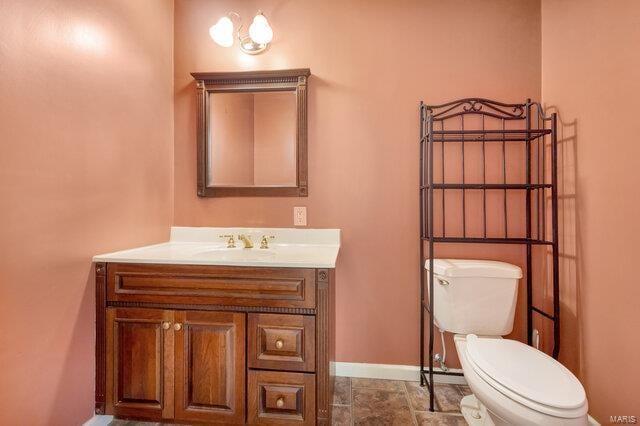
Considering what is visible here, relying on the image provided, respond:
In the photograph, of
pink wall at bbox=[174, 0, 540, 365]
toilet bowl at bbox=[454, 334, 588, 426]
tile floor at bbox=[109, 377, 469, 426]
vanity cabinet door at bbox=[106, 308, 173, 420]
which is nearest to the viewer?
toilet bowl at bbox=[454, 334, 588, 426]

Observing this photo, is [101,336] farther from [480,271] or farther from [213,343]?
[480,271]

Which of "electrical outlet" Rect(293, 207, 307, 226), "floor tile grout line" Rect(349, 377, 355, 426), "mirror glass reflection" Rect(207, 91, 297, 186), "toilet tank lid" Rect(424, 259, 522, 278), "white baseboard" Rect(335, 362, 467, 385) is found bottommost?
"floor tile grout line" Rect(349, 377, 355, 426)

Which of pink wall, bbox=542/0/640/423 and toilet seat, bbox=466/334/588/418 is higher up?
pink wall, bbox=542/0/640/423

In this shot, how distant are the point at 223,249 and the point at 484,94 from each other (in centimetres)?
182

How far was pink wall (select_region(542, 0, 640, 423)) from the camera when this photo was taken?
1145 millimetres

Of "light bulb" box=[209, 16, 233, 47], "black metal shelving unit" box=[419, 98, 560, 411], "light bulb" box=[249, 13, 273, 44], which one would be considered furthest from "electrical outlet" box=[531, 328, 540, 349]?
"light bulb" box=[209, 16, 233, 47]

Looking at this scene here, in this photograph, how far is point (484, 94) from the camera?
1.71 meters

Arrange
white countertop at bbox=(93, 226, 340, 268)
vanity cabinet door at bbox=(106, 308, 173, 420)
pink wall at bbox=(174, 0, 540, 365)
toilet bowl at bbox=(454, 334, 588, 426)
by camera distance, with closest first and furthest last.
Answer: toilet bowl at bbox=(454, 334, 588, 426) < vanity cabinet door at bbox=(106, 308, 173, 420) < white countertop at bbox=(93, 226, 340, 268) < pink wall at bbox=(174, 0, 540, 365)

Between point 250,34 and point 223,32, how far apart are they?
16 centimetres

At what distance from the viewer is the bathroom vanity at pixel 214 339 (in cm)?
120

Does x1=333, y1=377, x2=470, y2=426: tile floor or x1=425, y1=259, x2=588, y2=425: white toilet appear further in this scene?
x1=333, y1=377, x2=470, y2=426: tile floor

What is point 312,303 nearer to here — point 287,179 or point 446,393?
point 287,179

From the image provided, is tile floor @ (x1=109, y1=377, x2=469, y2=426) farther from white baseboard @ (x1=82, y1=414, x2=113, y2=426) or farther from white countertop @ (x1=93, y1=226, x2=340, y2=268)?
white countertop @ (x1=93, y1=226, x2=340, y2=268)

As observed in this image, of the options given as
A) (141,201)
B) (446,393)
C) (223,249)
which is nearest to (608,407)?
(446,393)
